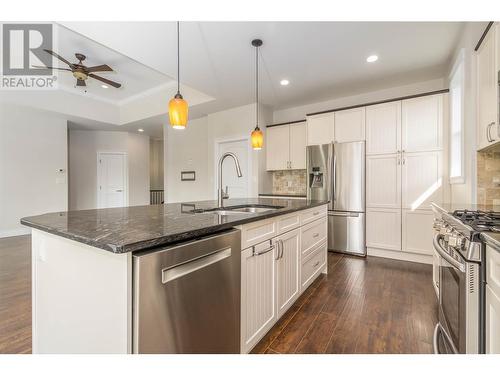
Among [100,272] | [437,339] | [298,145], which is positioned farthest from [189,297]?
[298,145]

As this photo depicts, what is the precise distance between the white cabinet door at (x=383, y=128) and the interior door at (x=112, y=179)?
6275 mm

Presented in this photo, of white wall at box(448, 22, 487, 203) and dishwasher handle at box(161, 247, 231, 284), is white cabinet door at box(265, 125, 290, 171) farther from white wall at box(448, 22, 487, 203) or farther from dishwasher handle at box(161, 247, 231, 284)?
dishwasher handle at box(161, 247, 231, 284)

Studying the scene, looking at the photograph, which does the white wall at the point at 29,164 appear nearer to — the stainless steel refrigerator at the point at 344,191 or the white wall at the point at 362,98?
the white wall at the point at 362,98

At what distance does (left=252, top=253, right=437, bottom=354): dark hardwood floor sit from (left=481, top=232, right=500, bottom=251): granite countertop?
3.18ft

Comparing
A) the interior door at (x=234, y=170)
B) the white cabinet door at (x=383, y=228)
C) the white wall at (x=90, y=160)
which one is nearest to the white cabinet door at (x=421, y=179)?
the white cabinet door at (x=383, y=228)

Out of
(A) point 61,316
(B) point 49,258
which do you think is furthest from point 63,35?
(A) point 61,316

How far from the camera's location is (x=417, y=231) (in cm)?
300

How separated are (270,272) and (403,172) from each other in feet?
8.80

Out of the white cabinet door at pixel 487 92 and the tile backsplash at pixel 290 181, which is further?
the tile backsplash at pixel 290 181

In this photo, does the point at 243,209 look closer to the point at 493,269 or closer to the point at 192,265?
the point at 192,265

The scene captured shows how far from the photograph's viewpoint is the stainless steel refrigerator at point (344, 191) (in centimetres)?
336

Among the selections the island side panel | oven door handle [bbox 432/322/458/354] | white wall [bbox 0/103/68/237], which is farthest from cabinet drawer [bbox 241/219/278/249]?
white wall [bbox 0/103/68/237]

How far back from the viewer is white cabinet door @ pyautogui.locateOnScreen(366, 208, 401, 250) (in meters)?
3.14

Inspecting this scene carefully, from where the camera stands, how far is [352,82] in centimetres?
346
